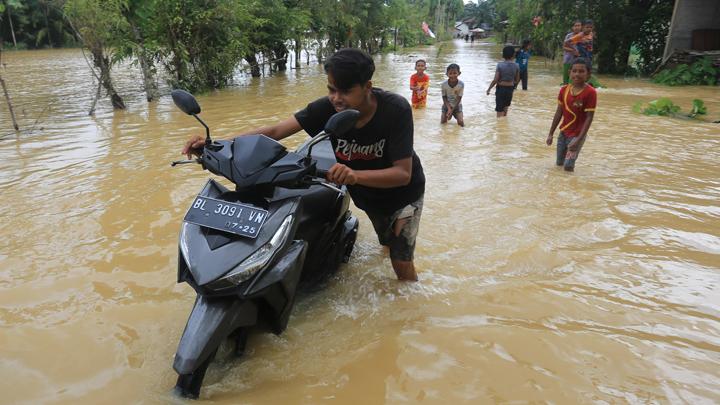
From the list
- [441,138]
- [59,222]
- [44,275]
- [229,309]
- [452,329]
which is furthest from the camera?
[441,138]

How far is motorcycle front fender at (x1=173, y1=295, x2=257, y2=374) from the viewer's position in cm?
187

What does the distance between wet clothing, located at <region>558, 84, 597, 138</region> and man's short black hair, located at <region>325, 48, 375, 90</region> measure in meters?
3.97

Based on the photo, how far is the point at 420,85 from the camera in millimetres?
9836

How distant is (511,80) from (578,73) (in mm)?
3730

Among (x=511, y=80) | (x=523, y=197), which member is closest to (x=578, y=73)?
(x=523, y=197)

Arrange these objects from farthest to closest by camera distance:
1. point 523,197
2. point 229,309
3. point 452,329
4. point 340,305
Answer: point 523,197
point 340,305
point 452,329
point 229,309

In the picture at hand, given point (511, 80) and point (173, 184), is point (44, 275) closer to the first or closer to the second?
point (173, 184)

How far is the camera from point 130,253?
3.60m

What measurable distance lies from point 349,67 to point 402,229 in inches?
42.8

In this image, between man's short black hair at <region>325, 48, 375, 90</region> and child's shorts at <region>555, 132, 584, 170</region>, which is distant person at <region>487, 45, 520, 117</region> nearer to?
child's shorts at <region>555, 132, 584, 170</region>

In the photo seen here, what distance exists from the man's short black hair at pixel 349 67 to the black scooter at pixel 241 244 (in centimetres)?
31

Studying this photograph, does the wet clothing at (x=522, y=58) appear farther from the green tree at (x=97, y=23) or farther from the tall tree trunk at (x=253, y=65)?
the green tree at (x=97, y=23)

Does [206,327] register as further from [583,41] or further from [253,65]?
[253,65]

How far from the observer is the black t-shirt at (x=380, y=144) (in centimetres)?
242
